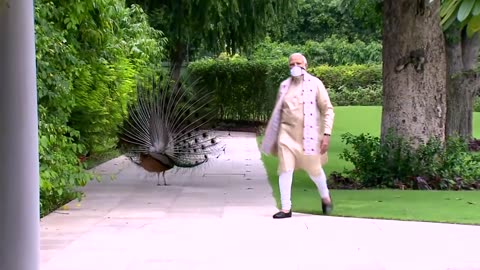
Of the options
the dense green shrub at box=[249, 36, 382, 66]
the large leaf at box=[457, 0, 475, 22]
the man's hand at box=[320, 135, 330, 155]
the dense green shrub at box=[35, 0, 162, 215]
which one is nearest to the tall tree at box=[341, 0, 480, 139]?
the dense green shrub at box=[35, 0, 162, 215]

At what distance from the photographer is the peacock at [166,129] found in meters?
12.6

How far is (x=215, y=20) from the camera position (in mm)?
20062

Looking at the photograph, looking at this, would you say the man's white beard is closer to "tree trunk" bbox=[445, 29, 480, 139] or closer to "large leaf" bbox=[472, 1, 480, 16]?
"large leaf" bbox=[472, 1, 480, 16]

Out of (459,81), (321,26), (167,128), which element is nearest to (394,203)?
(167,128)

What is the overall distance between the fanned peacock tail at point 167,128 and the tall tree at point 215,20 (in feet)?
13.4

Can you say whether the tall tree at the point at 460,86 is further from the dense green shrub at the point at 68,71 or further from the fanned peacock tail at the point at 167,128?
the dense green shrub at the point at 68,71

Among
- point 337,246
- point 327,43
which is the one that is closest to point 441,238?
point 337,246

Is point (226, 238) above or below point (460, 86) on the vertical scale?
below

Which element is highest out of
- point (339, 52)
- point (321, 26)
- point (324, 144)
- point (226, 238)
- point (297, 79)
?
point (321, 26)

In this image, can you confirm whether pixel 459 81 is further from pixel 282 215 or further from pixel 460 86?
pixel 282 215

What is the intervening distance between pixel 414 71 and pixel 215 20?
7.97 m

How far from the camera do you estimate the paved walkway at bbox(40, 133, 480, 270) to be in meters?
6.96

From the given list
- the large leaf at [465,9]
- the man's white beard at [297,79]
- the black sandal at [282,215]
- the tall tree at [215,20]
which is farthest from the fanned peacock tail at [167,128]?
the large leaf at [465,9]

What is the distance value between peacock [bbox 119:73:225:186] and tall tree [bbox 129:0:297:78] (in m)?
4.07
